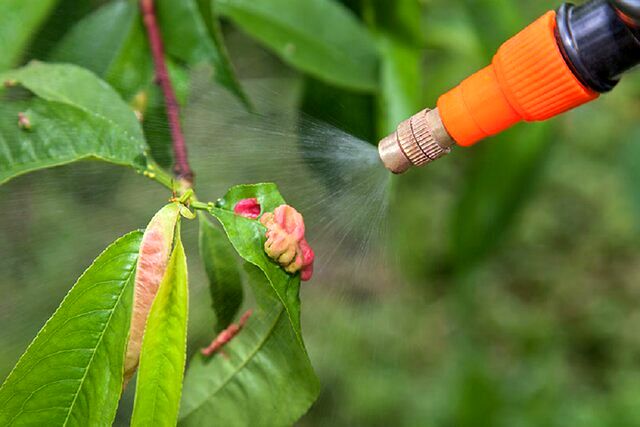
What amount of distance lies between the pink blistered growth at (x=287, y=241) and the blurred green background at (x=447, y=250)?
0.16 meters

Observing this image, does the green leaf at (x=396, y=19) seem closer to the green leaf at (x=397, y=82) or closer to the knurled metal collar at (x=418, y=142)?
the green leaf at (x=397, y=82)

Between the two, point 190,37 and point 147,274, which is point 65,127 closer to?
point 147,274

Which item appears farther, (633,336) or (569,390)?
(633,336)

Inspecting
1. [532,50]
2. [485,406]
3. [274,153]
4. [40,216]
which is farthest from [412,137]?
[485,406]

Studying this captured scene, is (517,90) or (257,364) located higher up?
(517,90)

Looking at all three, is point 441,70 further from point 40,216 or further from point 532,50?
point 532,50

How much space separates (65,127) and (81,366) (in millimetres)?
299

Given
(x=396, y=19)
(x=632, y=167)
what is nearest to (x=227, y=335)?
(x=396, y=19)

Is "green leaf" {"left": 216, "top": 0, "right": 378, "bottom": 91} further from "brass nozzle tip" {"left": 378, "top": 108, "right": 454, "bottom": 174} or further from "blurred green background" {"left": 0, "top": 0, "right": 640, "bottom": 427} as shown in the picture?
"brass nozzle tip" {"left": 378, "top": 108, "right": 454, "bottom": 174}

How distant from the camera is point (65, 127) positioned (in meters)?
0.91

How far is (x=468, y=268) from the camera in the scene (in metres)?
2.00

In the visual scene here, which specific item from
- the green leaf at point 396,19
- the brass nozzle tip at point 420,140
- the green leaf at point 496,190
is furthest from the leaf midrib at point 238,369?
the green leaf at point 496,190

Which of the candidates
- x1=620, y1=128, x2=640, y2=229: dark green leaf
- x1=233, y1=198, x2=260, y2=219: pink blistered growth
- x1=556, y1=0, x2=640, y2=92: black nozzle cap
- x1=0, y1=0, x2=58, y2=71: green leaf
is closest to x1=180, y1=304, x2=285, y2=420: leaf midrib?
x1=233, y1=198, x2=260, y2=219: pink blistered growth

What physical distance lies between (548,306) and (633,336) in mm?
323
